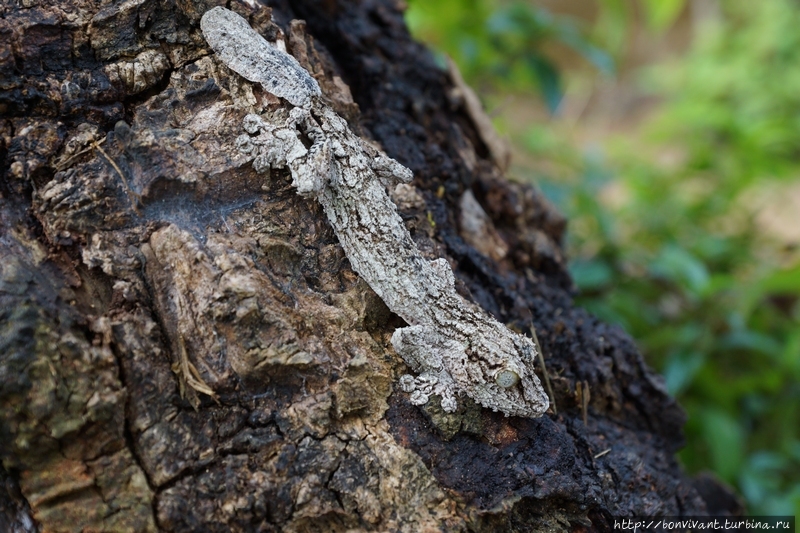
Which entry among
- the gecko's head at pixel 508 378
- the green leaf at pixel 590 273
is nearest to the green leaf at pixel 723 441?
the green leaf at pixel 590 273

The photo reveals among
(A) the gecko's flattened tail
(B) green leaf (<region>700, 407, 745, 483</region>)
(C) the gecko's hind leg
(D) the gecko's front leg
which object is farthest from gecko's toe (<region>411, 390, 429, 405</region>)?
(B) green leaf (<region>700, 407, 745, 483</region>)

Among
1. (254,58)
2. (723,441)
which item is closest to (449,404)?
(254,58)

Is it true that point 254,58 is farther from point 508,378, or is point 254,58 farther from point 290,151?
point 508,378

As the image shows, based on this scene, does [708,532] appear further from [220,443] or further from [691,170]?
[691,170]

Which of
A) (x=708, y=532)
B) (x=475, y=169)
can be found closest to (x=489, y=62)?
(x=475, y=169)

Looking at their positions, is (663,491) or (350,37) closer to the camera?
(663,491)

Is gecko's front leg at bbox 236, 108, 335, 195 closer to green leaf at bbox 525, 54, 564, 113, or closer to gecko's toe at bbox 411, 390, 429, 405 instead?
gecko's toe at bbox 411, 390, 429, 405
